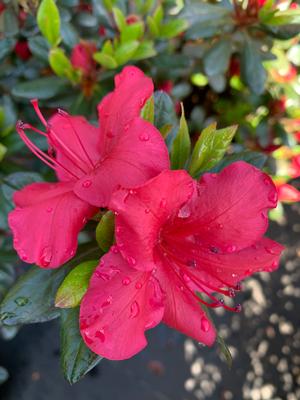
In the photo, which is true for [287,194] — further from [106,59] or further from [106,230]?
[106,230]

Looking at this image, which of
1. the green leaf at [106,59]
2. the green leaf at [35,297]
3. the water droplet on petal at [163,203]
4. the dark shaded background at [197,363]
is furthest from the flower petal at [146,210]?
the dark shaded background at [197,363]

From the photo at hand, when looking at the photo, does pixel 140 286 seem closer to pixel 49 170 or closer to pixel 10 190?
pixel 10 190

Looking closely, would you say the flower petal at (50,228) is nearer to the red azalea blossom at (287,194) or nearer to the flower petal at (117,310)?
the flower petal at (117,310)

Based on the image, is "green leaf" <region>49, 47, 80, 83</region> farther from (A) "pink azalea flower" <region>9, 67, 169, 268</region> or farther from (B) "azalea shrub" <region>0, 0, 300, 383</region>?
(A) "pink azalea flower" <region>9, 67, 169, 268</region>

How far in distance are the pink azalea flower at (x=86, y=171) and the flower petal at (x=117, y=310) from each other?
0.07 metres

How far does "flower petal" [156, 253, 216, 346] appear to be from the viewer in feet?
2.41

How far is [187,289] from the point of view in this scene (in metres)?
0.74

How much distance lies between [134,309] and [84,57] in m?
0.66

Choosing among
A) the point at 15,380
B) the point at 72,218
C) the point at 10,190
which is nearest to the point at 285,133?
the point at 10,190

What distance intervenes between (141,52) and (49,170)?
366 millimetres

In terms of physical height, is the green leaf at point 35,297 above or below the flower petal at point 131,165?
below

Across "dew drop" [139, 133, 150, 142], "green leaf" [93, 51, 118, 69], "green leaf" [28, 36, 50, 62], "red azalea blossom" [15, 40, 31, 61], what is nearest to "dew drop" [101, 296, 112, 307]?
"dew drop" [139, 133, 150, 142]

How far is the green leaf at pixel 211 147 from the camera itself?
2.67 ft

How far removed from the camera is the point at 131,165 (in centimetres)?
70
